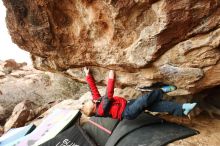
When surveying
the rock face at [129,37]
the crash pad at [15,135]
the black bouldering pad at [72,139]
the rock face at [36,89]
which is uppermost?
the rock face at [129,37]

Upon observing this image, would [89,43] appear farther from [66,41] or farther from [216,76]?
[216,76]

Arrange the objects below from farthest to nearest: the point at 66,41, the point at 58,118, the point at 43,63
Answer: the point at 58,118
the point at 43,63
the point at 66,41

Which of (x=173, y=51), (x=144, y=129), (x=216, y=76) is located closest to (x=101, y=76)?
(x=144, y=129)

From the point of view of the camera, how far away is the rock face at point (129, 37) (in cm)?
444

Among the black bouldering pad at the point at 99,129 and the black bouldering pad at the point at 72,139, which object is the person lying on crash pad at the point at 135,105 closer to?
the black bouldering pad at the point at 99,129

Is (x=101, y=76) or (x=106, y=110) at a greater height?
(x=101, y=76)

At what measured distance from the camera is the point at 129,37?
5.15 m

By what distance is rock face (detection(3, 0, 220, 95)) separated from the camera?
4.44 meters

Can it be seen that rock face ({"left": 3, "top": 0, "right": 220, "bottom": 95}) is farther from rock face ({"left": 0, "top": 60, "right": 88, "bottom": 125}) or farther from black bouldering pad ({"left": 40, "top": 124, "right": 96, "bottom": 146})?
→ rock face ({"left": 0, "top": 60, "right": 88, "bottom": 125})

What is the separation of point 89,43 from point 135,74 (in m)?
1.17

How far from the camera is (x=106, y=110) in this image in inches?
219

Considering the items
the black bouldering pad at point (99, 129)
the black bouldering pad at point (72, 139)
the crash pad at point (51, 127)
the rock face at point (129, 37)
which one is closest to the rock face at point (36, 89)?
the crash pad at point (51, 127)

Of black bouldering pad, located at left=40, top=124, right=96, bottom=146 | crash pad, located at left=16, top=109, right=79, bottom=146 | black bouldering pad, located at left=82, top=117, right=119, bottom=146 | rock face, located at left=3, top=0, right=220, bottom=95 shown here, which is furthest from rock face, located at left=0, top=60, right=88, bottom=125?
rock face, located at left=3, top=0, right=220, bottom=95

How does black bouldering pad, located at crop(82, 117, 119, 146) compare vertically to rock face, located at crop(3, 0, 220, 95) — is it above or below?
below
